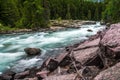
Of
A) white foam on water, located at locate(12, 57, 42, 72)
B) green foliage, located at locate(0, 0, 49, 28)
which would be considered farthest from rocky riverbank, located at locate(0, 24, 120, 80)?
green foliage, located at locate(0, 0, 49, 28)

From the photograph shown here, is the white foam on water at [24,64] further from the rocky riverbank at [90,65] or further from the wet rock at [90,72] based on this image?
the wet rock at [90,72]

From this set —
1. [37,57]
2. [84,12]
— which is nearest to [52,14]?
[84,12]

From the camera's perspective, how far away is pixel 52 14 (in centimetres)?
10844

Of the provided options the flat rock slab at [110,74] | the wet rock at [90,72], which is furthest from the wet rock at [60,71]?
the flat rock slab at [110,74]

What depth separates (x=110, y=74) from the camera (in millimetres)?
8141

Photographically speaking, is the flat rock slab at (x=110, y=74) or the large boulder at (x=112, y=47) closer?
the flat rock slab at (x=110, y=74)

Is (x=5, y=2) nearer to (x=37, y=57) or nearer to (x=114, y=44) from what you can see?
(x=37, y=57)

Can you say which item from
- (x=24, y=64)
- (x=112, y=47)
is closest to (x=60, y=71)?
(x=112, y=47)

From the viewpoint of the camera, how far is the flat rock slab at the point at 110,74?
7951 mm

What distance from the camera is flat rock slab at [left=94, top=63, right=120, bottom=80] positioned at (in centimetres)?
795

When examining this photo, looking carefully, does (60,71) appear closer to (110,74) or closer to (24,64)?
(110,74)

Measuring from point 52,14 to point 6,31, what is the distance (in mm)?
59080

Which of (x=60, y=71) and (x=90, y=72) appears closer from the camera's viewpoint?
(x=90, y=72)

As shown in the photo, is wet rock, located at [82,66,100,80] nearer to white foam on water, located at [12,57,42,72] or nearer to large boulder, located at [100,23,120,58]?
large boulder, located at [100,23,120,58]
